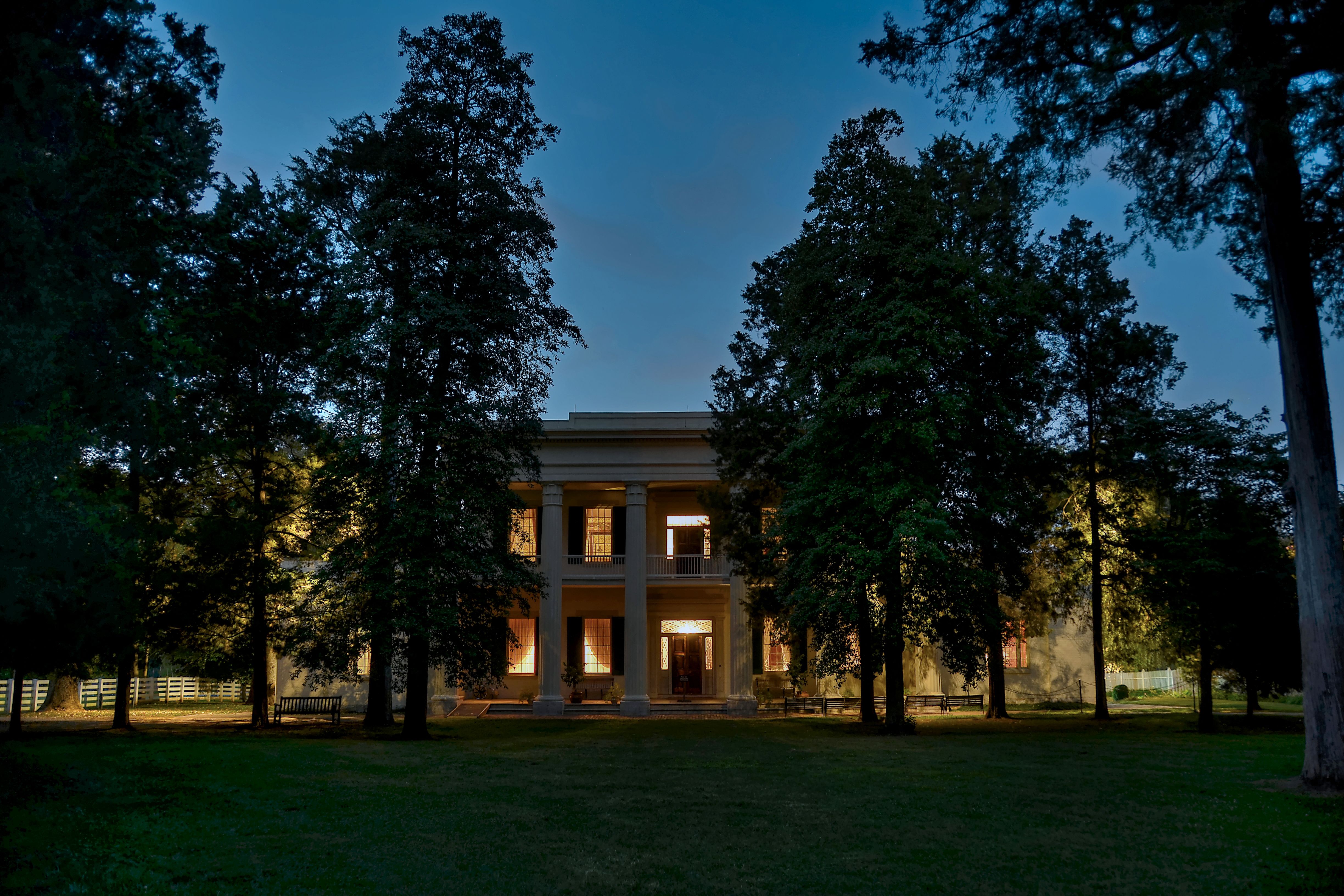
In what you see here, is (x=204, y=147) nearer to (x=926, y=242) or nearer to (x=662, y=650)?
(x=926, y=242)

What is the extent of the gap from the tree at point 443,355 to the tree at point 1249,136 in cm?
1062

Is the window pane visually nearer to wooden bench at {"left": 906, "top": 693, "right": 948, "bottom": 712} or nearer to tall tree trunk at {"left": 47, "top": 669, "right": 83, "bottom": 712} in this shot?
wooden bench at {"left": 906, "top": 693, "right": 948, "bottom": 712}

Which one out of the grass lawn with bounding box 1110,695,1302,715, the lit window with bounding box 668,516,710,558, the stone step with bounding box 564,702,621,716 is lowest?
the grass lawn with bounding box 1110,695,1302,715

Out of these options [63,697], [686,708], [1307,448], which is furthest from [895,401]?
[63,697]

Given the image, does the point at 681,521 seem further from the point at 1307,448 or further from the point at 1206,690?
the point at 1307,448

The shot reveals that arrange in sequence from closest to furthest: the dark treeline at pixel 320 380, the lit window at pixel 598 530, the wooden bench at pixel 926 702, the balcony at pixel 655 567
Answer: the dark treeline at pixel 320 380
the wooden bench at pixel 926 702
the balcony at pixel 655 567
the lit window at pixel 598 530

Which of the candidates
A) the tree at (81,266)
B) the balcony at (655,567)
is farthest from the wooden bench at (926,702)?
the tree at (81,266)

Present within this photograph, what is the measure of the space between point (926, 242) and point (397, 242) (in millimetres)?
10647

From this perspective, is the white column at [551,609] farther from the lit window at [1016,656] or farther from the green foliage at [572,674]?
the lit window at [1016,656]

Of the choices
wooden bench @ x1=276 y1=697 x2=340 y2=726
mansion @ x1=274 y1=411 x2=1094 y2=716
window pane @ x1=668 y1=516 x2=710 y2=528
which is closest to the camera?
wooden bench @ x1=276 y1=697 x2=340 y2=726

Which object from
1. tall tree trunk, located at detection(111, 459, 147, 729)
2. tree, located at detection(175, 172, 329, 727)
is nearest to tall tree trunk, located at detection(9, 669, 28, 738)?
tall tree trunk, located at detection(111, 459, 147, 729)

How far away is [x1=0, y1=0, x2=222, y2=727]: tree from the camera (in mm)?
9953

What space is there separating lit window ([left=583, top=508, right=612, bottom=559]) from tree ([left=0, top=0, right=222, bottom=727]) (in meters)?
17.7

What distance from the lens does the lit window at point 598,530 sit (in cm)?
3341
